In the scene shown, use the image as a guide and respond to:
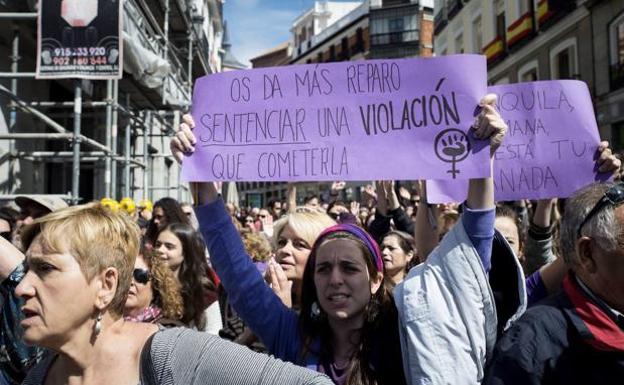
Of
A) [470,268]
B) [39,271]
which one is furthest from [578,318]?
[39,271]

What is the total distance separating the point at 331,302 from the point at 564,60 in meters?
18.4

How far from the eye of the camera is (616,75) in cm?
1484

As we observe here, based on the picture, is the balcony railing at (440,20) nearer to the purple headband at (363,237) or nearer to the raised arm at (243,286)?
the purple headband at (363,237)

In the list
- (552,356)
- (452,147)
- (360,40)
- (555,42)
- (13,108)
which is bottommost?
(552,356)

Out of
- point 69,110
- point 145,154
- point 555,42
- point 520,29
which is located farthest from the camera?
point 520,29

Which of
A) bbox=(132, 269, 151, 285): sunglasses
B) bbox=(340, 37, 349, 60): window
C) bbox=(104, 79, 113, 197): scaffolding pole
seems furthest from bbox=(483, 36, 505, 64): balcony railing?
bbox=(340, 37, 349, 60): window

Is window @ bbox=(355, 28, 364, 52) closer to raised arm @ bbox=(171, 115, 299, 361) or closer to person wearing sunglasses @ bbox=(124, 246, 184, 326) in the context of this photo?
person wearing sunglasses @ bbox=(124, 246, 184, 326)

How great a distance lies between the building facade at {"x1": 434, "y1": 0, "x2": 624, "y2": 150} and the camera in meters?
15.0

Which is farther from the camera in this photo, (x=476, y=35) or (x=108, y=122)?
(x=476, y=35)

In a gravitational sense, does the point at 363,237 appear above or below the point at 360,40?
below

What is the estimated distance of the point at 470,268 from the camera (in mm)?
1641

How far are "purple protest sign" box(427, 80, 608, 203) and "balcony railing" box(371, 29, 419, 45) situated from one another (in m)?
41.3

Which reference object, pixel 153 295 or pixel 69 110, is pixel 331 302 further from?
pixel 69 110

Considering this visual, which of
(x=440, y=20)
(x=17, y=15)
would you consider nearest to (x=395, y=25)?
(x=440, y=20)
